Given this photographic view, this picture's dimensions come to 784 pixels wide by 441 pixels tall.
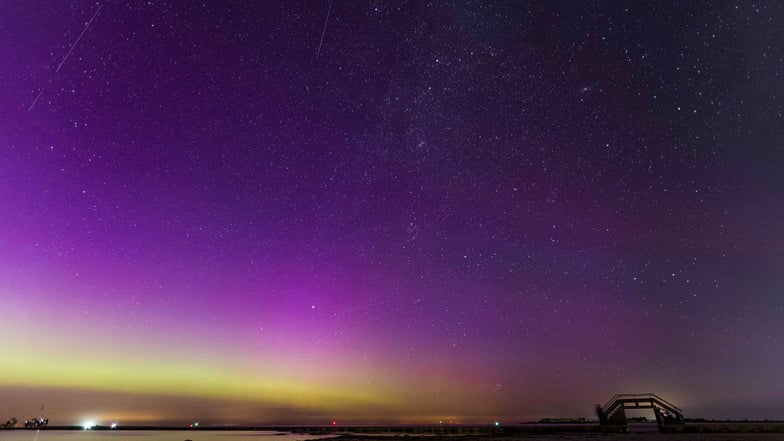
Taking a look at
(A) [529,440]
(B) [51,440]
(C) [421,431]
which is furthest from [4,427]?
(A) [529,440]

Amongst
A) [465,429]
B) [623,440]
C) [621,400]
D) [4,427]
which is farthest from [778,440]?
[4,427]

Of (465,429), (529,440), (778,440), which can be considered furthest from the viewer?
(465,429)

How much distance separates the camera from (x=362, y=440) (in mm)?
47656

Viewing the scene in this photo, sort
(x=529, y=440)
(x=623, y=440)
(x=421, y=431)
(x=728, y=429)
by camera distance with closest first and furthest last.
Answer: (x=623, y=440) → (x=529, y=440) → (x=728, y=429) → (x=421, y=431)

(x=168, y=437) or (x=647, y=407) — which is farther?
(x=168, y=437)

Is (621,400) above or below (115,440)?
above

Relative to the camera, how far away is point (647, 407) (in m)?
49.2

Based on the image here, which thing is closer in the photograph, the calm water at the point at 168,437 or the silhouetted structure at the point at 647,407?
the silhouetted structure at the point at 647,407

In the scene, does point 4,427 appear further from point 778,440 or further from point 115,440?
point 778,440

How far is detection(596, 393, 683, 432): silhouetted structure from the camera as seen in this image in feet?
160

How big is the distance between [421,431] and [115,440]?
168 feet

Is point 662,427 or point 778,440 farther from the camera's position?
point 662,427

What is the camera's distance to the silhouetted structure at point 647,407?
48781mm

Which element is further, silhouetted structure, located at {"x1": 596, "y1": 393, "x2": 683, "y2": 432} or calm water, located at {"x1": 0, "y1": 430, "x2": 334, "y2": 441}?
calm water, located at {"x1": 0, "y1": 430, "x2": 334, "y2": 441}
